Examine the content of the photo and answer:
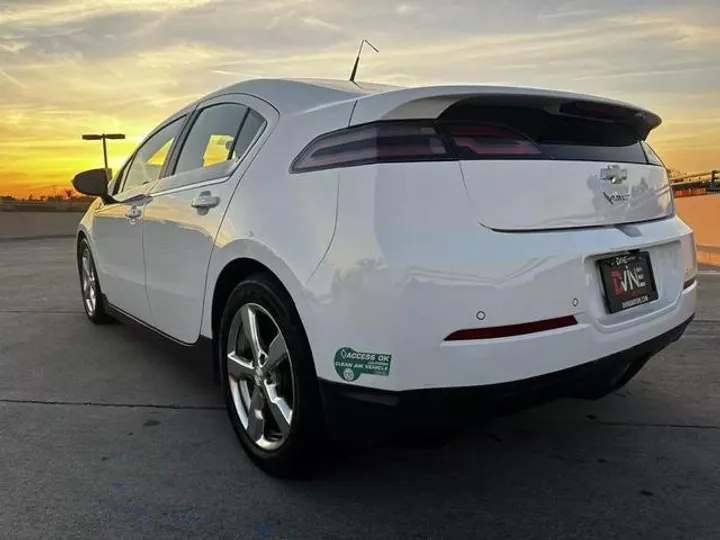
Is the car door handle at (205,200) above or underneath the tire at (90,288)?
above

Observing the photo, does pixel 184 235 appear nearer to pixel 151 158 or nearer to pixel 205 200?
pixel 205 200

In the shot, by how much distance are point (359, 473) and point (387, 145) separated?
1314 millimetres

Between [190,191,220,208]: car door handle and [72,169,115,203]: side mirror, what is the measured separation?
179cm

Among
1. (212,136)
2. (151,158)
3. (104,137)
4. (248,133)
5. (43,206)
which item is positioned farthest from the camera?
(104,137)

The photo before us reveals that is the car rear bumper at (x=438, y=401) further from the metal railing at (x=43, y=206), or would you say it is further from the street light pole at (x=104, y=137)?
the street light pole at (x=104, y=137)

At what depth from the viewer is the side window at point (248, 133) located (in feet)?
8.80

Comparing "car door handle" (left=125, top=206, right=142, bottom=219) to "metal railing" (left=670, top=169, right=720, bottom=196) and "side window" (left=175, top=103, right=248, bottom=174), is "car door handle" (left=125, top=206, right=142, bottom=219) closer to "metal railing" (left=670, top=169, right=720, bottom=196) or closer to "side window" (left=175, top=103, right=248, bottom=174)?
"side window" (left=175, top=103, right=248, bottom=174)

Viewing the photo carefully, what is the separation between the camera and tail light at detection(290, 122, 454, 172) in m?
2.01

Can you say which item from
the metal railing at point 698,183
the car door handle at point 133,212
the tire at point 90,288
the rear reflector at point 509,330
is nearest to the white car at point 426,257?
the rear reflector at point 509,330

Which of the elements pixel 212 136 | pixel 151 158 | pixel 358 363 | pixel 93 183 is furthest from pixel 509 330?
pixel 93 183

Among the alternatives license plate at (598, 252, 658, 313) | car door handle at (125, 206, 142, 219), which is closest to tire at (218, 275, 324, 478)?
license plate at (598, 252, 658, 313)

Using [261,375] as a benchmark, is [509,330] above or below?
above

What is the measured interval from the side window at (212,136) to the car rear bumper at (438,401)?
134 centimetres

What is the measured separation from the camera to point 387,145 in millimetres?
2016
